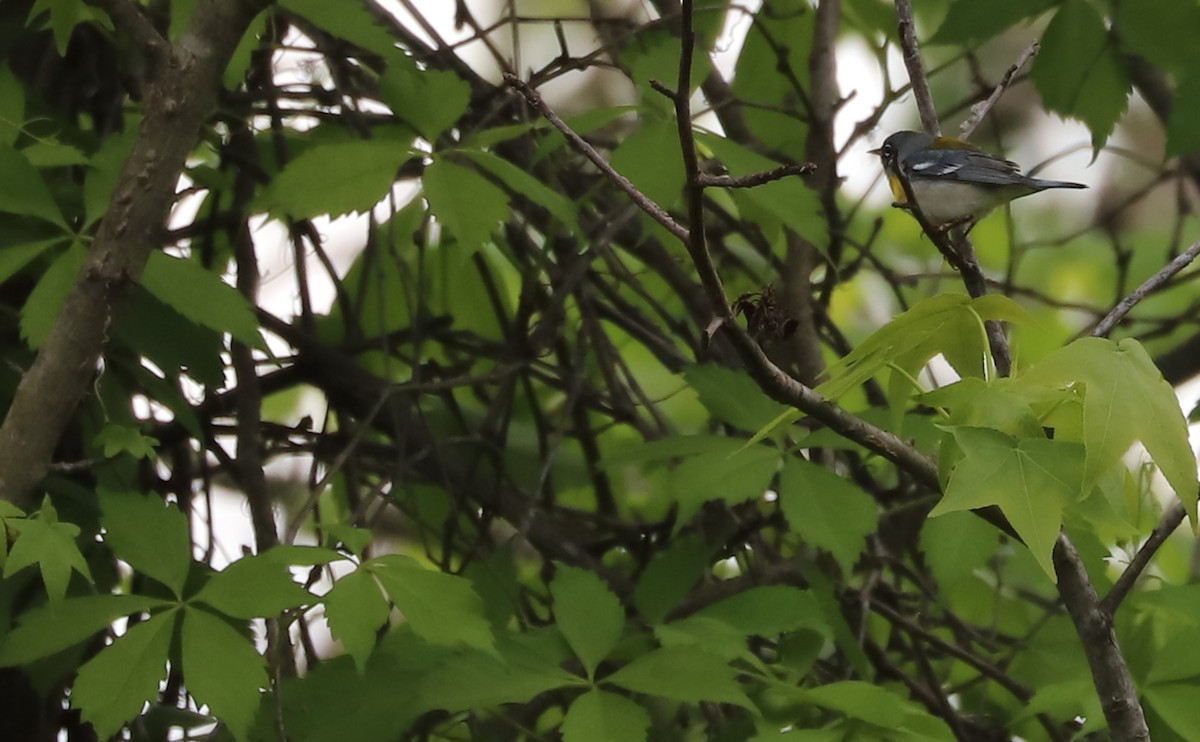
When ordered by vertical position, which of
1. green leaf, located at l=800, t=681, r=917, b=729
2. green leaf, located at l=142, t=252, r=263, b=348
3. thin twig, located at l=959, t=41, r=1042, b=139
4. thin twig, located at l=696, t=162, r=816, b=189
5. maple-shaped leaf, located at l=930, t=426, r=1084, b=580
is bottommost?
green leaf, located at l=800, t=681, r=917, b=729

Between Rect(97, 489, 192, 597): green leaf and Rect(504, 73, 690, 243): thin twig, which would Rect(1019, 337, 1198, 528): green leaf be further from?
Rect(97, 489, 192, 597): green leaf

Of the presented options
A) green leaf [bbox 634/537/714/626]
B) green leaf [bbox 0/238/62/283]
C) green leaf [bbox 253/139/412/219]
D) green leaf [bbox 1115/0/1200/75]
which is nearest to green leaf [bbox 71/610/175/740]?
green leaf [bbox 0/238/62/283]

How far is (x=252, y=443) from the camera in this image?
2098 mm

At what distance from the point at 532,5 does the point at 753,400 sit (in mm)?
2368

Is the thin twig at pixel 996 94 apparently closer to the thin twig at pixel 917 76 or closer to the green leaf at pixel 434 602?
the thin twig at pixel 917 76

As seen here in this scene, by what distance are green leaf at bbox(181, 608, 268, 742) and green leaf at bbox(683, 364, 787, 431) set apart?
81 centimetres

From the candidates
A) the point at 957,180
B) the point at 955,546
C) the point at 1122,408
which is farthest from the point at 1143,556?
the point at 957,180

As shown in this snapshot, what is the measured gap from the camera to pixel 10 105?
1841 mm

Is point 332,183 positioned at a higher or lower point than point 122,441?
higher

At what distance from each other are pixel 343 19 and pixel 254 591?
2.68 ft

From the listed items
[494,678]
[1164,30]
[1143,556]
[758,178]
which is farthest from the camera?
[1164,30]

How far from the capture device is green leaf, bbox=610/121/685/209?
6.38 ft

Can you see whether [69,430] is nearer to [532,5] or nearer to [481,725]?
[481,725]

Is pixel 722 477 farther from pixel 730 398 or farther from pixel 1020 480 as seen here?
pixel 1020 480
